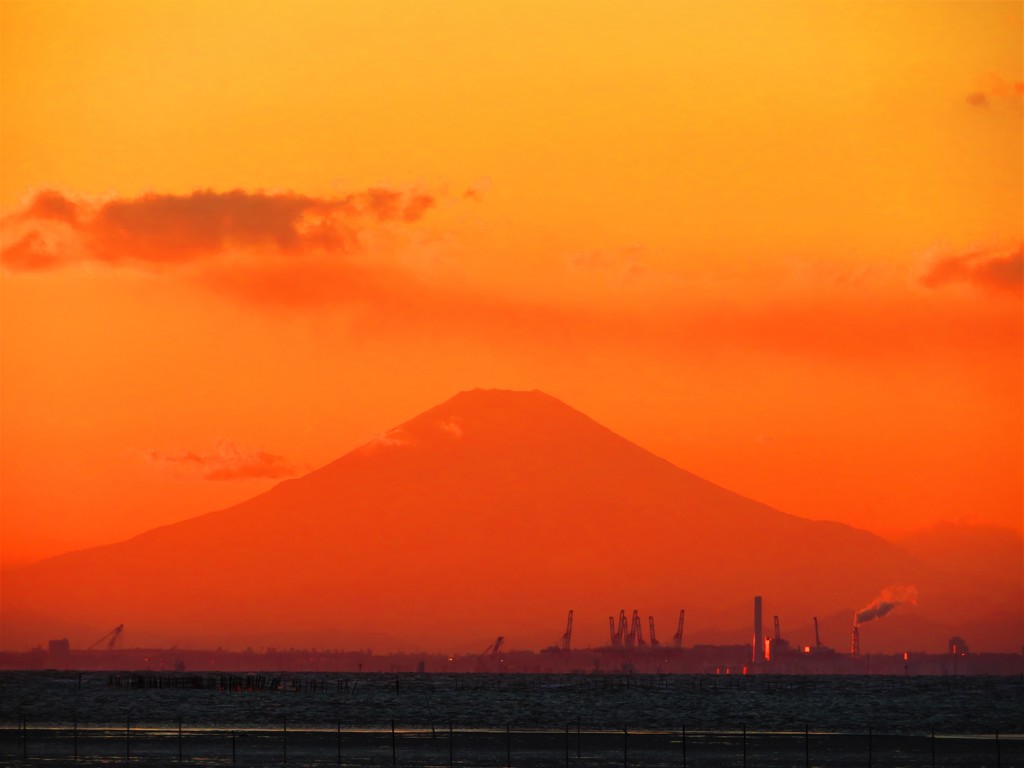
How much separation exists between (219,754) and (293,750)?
758 cm

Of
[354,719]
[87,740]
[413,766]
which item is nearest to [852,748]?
[413,766]

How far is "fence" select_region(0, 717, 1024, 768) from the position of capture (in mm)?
109188

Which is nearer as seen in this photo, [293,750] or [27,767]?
[27,767]

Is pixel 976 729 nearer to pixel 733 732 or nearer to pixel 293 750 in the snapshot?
pixel 733 732

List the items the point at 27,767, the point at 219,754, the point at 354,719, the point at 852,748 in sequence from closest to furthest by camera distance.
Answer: the point at 27,767, the point at 219,754, the point at 852,748, the point at 354,719

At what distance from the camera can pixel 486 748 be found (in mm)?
125938

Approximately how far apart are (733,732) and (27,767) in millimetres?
81902

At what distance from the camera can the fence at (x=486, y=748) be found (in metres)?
109

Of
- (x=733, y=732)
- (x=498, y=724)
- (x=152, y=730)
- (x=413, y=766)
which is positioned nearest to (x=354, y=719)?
(x=498, y=724)

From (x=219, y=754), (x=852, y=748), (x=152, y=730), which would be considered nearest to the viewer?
(x=219, y=754)

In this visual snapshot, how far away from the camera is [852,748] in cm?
12738

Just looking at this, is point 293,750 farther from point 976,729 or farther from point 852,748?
point 976,729

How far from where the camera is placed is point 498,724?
18588cm

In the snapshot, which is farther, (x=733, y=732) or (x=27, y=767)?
(x=733, y=732)
